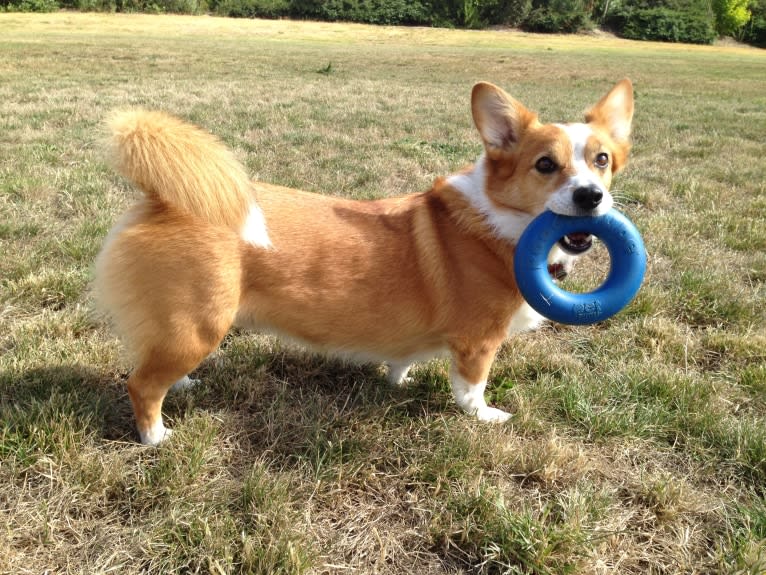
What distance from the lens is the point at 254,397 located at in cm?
271

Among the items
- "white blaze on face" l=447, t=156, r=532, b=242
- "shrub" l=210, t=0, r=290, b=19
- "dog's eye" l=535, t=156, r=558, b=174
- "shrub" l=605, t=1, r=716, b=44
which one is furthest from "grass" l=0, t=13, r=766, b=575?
"shrub" l=605, t=1, r=716, b=44

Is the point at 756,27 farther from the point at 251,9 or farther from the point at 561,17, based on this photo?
the point at 251,9

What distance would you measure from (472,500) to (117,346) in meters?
2.00

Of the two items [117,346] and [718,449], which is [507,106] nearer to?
[718,449]

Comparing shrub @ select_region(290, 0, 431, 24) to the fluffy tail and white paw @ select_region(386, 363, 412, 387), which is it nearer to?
white paw @ select_region(386, 363, 412, 387)

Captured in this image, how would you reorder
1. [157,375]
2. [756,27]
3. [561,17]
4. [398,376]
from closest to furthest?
[157,375]
[398,376]
[561,17]
[756,27]

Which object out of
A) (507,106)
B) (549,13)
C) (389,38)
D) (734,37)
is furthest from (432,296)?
(734,37)

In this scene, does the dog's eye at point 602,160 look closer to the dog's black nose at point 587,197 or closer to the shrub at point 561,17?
the dog's black nose at point 587,197

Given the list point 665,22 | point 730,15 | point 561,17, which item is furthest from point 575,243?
point 730,15

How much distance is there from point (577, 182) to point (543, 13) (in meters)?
62.5

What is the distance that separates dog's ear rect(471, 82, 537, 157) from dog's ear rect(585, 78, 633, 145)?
0.38 m

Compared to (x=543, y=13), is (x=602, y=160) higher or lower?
lower

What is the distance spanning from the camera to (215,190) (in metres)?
2.10

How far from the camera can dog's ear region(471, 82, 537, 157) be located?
2.54 metres
